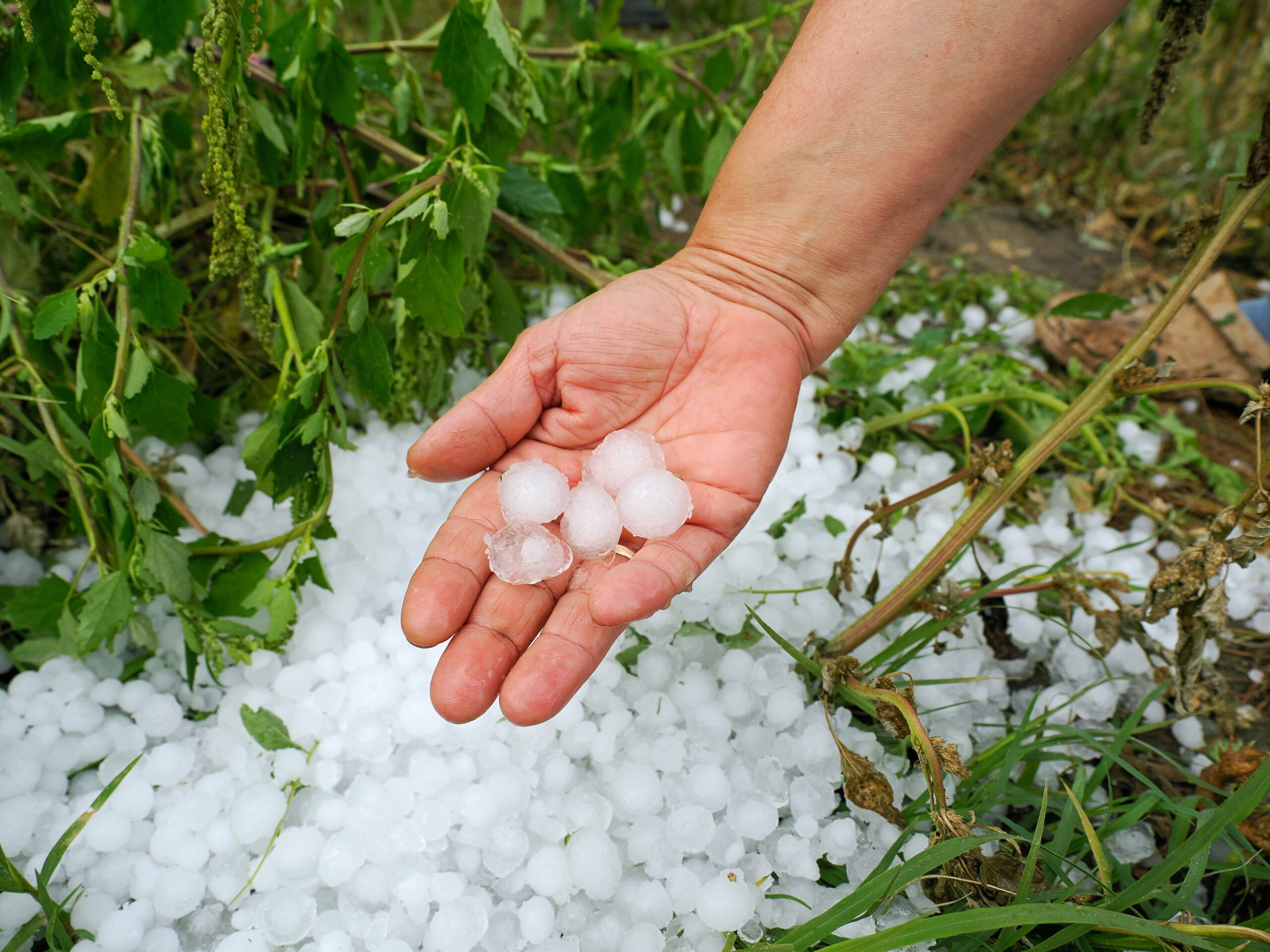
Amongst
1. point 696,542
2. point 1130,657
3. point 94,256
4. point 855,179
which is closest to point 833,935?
point 696,542

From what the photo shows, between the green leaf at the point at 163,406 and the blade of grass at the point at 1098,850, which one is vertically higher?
the green leaf at the point at 163,406

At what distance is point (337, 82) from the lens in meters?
1.47

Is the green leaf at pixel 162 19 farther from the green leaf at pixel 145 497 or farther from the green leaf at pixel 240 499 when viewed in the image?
the green leaf at pixel 240 499

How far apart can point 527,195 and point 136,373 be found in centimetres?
86

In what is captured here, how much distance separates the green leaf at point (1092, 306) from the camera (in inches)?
67.3

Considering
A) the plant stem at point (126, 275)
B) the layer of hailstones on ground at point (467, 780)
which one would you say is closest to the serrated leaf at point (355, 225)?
the plant stem at point (126, 275)

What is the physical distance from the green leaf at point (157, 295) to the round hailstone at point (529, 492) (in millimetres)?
622

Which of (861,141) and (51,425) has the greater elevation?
(861,141)

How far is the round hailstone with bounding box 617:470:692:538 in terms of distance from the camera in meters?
1.24

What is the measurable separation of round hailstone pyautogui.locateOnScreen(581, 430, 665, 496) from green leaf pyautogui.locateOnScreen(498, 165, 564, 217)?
2.03ft

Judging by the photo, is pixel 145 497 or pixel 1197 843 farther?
pixel 145 497

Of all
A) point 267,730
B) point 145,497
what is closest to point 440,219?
point 145,497

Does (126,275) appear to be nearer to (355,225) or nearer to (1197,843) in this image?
(355,225)

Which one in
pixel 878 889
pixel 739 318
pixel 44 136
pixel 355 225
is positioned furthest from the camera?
pixel 739 318
